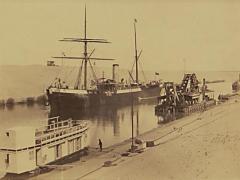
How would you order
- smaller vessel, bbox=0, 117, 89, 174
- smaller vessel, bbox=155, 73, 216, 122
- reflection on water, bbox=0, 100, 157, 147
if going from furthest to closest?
smaller vessel, bbox=155, 73, 216, 122 < reflection on water, bbox=0, 100, 157, 147 < smaller vessel, bbox=0, 117, 89, 174

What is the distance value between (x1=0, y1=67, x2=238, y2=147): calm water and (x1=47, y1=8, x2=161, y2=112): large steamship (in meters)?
0.05

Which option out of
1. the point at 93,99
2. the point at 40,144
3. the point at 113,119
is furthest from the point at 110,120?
the point at 40,144

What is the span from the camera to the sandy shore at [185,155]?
7.25ft

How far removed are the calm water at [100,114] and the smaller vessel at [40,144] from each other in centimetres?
4

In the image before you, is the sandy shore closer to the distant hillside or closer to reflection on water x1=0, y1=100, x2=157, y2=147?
reflection on water x1=0, y1=100, x2=157, y2=147

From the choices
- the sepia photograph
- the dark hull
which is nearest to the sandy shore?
the sepia photograph

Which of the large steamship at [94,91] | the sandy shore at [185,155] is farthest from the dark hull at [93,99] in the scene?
the sandy shore at [185,155]

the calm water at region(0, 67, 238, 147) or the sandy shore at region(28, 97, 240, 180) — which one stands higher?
the calm water at region(0, 67, 238, 147)

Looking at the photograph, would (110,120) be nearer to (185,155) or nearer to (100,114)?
(100,114)

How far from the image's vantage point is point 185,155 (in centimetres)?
223

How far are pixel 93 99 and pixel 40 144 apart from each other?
1.09 ft

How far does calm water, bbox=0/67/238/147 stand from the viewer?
2127mm

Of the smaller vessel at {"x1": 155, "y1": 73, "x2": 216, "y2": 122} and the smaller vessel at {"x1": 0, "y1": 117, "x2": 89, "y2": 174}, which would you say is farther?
the smaller vessel at {"x1": 155, "y1": 73, "x2": 216, "y2": 122}

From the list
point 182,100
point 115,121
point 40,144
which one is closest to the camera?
point 40,144
